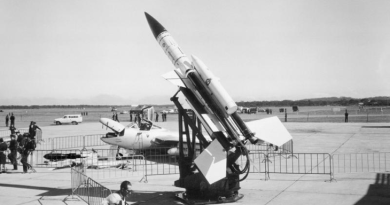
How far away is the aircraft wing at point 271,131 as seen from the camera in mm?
9949

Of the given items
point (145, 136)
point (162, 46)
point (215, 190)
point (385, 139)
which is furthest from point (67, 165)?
point (385, 139)

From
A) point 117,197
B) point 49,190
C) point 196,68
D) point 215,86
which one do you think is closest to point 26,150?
point 49,190

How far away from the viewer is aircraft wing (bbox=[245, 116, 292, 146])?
9.95 meters

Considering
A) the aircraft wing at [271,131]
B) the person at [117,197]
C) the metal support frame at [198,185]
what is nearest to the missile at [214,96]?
the aircraft wing at [271,131]

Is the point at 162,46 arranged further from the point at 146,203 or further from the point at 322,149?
the point at 322,149

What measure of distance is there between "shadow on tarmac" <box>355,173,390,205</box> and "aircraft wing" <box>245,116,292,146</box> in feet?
8.14

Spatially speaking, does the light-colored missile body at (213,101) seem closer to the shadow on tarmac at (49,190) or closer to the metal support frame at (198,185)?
the metal support frame at (198,185)

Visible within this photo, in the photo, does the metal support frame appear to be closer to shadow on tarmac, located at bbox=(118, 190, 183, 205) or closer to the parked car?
shadow on tarmac, located at bbox=(118, 190, 183, 205)

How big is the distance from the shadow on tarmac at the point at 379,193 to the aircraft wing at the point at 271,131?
248 cm

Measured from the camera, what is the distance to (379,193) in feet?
33.3

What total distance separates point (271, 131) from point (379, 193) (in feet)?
11.4

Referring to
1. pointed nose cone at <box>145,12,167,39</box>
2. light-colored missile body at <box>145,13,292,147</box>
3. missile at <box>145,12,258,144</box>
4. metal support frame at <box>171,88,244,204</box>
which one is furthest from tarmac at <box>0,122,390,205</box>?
pointed nose cone at <box>145,12,167,39</box>

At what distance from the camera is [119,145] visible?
17625 millimetres

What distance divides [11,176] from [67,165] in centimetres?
241
